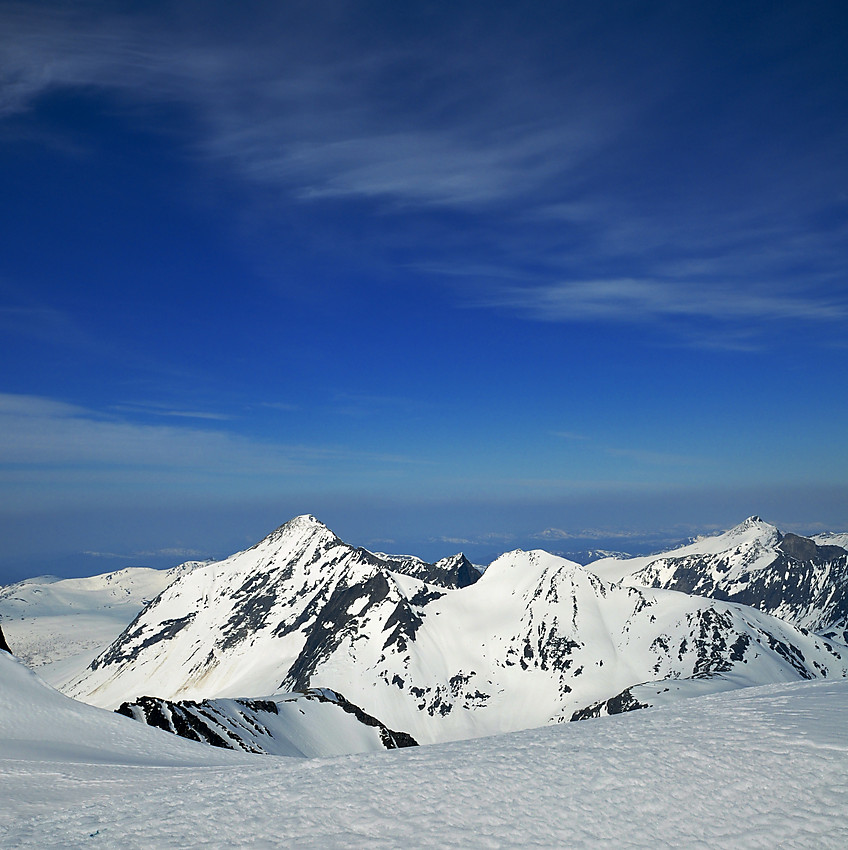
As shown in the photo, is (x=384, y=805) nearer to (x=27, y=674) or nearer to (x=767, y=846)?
(x=767, y=846)

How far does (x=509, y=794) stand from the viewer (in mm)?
15969

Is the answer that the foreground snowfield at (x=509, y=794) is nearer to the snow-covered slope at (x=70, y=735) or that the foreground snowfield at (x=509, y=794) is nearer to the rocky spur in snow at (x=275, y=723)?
the snow-covered slope at (x=70, y=735)

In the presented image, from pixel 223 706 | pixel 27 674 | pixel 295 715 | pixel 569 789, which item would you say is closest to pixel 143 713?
pixel 223 706

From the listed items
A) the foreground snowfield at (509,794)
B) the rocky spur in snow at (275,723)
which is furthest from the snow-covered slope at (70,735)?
the rocky spur in snow at (275,723)

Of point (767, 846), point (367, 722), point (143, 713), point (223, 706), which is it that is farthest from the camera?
point (367, 722)

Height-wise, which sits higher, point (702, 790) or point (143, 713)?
point (702, 790)

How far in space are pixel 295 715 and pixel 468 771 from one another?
12887 centimetres

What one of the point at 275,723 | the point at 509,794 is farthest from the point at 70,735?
the point at 275,723

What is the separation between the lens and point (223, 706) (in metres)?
104

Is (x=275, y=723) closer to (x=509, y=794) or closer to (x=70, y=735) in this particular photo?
(x=70, y=735)

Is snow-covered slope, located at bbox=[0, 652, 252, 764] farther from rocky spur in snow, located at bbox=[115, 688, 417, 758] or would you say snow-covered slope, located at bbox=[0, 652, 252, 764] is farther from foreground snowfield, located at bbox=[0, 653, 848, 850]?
rocky spur in snow, located at bbox=[115, 688, 417, 758]

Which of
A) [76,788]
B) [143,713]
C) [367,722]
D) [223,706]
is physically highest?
[76,788]

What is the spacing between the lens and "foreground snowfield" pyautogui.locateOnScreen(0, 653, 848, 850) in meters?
13.9

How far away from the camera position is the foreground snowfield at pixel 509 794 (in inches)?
548
